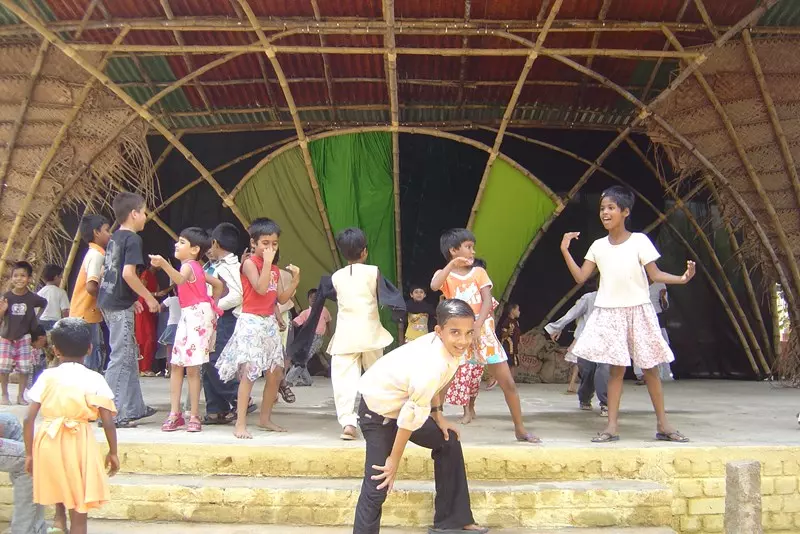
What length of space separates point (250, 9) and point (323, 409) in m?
3.13

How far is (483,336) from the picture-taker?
4.21 m

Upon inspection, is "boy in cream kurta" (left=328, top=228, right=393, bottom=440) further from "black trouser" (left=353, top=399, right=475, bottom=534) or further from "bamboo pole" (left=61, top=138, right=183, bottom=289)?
"bamboo pole" (left=61, top=138, right=183, bottom=289)

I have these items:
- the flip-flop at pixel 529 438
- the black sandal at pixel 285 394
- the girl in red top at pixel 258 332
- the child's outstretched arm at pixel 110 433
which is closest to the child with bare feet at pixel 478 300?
the flip-flop at pixel 529 438

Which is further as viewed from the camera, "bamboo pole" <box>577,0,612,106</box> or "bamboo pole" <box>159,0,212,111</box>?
"bamboo pole" <box>577,0,612,106</box>

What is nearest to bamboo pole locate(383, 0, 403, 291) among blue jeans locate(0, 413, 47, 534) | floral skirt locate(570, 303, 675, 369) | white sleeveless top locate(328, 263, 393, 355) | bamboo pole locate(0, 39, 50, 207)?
white sleeveless top locate(328, 263, 393, 355)

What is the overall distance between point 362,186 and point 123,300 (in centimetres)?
405

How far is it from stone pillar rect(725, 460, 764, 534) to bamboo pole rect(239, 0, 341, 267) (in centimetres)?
460

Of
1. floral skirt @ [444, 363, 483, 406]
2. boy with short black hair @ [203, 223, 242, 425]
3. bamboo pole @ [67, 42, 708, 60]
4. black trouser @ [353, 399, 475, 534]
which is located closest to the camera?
black trouser @ [353, 399, 475, 534]

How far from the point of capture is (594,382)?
5.42 m

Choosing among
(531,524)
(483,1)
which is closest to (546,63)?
(483,1)

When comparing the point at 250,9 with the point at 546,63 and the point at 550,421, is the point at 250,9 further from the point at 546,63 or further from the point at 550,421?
the point at 550,421

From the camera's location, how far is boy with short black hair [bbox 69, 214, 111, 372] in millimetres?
4449

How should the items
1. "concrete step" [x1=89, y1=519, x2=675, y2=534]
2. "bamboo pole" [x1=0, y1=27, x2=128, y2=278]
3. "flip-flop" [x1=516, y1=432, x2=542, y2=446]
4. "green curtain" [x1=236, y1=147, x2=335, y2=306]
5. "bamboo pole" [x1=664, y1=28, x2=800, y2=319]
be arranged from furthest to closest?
"green curtain" [x1=236, y1=147, x2=335, y2=306], "bamboo pole" [x1=664, y1=28, x2=800, y2=319], "bamboo pole" [x1=0, y1=27, x2=128, y2=278], "flip-flop" [x1=516, y1=432, x2=542, y2=446], "concrete step" [x1=89, y1=519, x2=675, y2=534]

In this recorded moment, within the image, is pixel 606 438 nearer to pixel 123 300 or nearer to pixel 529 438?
pixel 529 438
